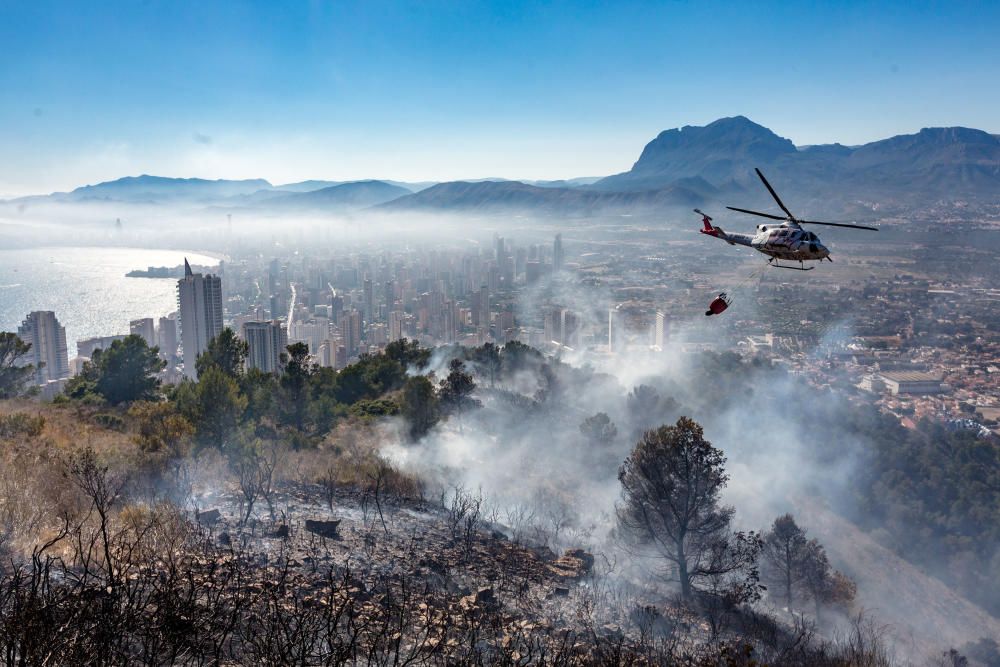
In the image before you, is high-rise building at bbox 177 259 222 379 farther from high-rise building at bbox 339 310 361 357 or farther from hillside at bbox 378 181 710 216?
hillside at bbox 378 181 710 216

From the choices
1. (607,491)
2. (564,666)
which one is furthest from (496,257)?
(564,666)

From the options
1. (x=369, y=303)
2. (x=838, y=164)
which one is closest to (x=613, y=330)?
(x=369, y=303)

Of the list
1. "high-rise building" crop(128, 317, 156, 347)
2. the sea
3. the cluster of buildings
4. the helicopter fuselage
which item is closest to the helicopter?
the helicopter fuselage

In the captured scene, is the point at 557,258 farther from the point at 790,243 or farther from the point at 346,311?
the point at 790,243

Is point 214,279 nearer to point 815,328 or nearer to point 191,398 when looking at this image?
point 191,398

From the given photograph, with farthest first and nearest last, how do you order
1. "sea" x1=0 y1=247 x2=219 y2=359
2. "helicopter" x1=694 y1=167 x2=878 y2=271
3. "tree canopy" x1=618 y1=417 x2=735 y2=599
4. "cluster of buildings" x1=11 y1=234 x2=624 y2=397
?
"sea" x1=0 y1=247 x2=219 y2=359
"cluster of buildings" x1=11 y1=234 x2=624 y2=397
"tree canopy" x1=618 y1=417 x2=735 y2=599
"helicopter" x1=694 y1=167 x2=878 y2=271

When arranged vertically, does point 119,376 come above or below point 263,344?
above
